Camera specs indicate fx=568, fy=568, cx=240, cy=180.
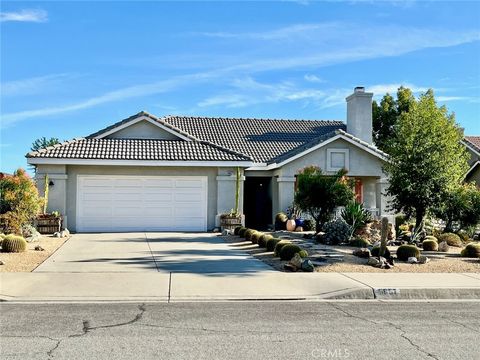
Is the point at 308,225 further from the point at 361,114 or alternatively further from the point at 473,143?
the point at 473,143

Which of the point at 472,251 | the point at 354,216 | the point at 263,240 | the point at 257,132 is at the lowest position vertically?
the point at 472,251

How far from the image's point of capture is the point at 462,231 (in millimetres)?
21734

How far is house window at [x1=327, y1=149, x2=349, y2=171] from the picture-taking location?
26.7 metres

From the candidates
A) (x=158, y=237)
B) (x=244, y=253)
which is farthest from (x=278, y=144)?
(x=244, y=253)

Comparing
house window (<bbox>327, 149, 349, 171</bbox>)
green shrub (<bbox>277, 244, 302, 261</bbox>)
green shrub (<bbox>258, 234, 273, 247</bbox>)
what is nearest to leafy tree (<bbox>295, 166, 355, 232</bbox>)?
green shrub (<bbox>258, 234, 273, 247</bbox>)

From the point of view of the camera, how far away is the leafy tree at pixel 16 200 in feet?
60.3

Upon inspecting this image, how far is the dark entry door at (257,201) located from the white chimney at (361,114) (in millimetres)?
6070

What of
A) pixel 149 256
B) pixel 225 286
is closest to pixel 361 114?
pixel 149 256

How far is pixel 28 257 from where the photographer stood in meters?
14.7

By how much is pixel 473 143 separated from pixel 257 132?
609 inches

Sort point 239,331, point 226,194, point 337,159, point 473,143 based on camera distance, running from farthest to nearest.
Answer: point 473,143, point 337,159, point 226,194, point 239,331

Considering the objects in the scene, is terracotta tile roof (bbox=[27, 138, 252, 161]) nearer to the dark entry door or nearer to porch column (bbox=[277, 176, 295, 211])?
porch column (bbox=[277, 176, 295, 211])

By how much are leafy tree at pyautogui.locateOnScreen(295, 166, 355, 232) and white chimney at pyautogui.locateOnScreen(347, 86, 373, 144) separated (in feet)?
36.2

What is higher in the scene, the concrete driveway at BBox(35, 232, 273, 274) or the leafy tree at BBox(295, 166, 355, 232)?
the leafy tree at BBox(295, 166, 355, 232)
